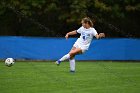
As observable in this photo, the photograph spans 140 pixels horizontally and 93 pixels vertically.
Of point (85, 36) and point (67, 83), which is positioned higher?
point (85, 36)

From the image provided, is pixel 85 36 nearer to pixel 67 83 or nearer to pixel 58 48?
pixel 67 83

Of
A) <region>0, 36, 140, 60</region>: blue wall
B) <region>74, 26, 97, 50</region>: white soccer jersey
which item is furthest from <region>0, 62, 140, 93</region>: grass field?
<region>0, 36, 140, 60</region>: blue wall

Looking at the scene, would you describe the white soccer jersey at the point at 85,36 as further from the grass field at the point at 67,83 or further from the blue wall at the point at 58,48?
the blue wall at the point at 58,48

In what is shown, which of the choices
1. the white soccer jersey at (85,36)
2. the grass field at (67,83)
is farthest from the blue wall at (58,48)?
the grass field at (67,83)

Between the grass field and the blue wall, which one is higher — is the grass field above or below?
below

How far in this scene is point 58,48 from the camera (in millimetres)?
26969

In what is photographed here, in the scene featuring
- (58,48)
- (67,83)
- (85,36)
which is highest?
(58,48)

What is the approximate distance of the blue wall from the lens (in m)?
26.6

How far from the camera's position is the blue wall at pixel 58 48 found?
87.4ft

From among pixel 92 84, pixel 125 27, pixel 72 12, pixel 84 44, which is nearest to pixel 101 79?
pixel 92 84

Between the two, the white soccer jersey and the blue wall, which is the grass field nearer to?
the white soccer jersey

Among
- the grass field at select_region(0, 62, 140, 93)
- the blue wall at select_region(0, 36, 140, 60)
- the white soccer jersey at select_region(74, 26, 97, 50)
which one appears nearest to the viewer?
the grass field at select_region(0, 62, 140, 93)

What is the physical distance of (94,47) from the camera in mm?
27469

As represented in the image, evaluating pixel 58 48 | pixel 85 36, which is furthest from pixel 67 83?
pixel 58 48
